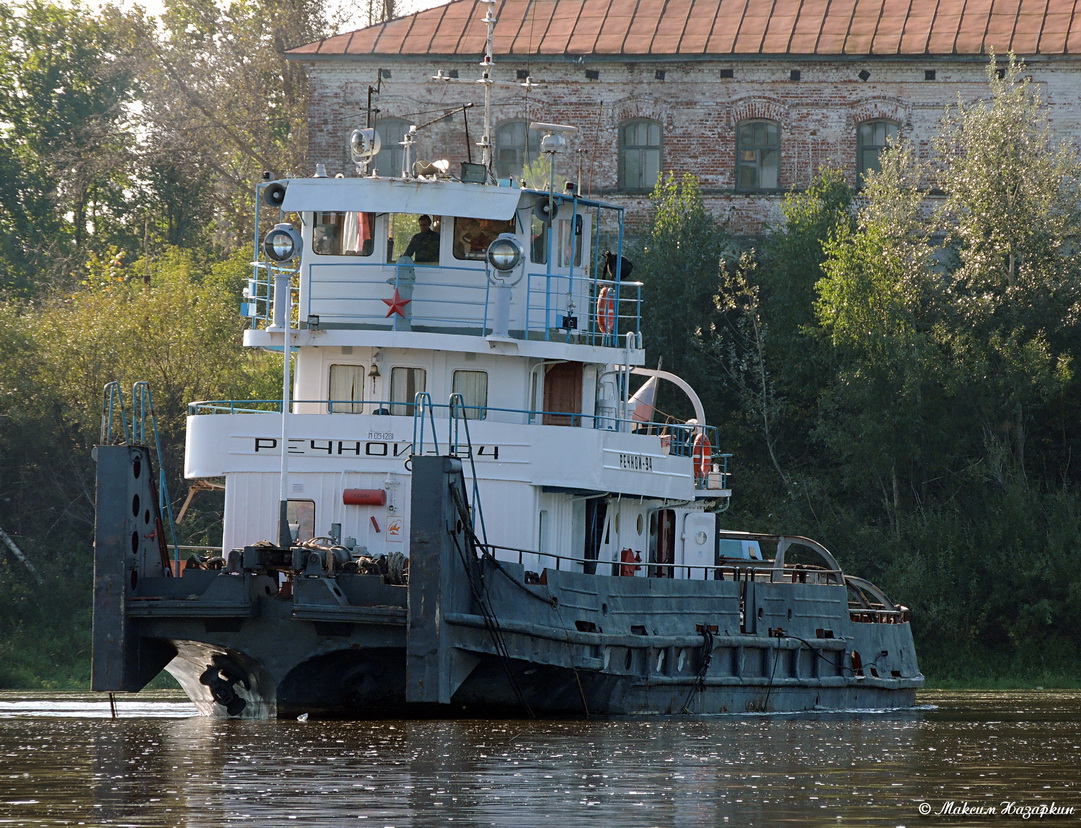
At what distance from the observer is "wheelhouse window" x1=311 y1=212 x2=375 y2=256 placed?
883 inches

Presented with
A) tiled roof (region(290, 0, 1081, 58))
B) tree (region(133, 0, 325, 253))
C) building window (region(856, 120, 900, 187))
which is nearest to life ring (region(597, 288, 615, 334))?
building window (region(856, 120, 900, 187))

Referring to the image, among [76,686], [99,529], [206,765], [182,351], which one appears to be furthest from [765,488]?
[206,765]

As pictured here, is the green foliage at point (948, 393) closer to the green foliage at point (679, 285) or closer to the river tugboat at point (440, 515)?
the green foliage at point (679, 285)

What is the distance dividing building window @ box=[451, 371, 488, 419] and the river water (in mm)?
3825

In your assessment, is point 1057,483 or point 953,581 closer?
point 953,581

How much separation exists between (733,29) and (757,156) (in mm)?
3051

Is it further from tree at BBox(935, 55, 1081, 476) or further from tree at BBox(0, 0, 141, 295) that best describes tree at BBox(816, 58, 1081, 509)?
tree at BBox(0, 0, 141, 295)

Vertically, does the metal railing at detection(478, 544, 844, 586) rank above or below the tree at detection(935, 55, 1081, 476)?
below

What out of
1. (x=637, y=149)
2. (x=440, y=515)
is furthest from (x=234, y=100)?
(x=440, y=515)

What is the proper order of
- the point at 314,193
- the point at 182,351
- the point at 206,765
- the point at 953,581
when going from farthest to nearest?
1. the point at 182,351
2. the point at 953,581
3. the point at 314,193
4. the point at 206,765

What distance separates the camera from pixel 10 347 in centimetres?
4034

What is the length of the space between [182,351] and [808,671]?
19.1 metres

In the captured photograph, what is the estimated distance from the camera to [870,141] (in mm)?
45562

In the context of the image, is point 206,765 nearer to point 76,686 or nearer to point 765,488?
point 76,686
